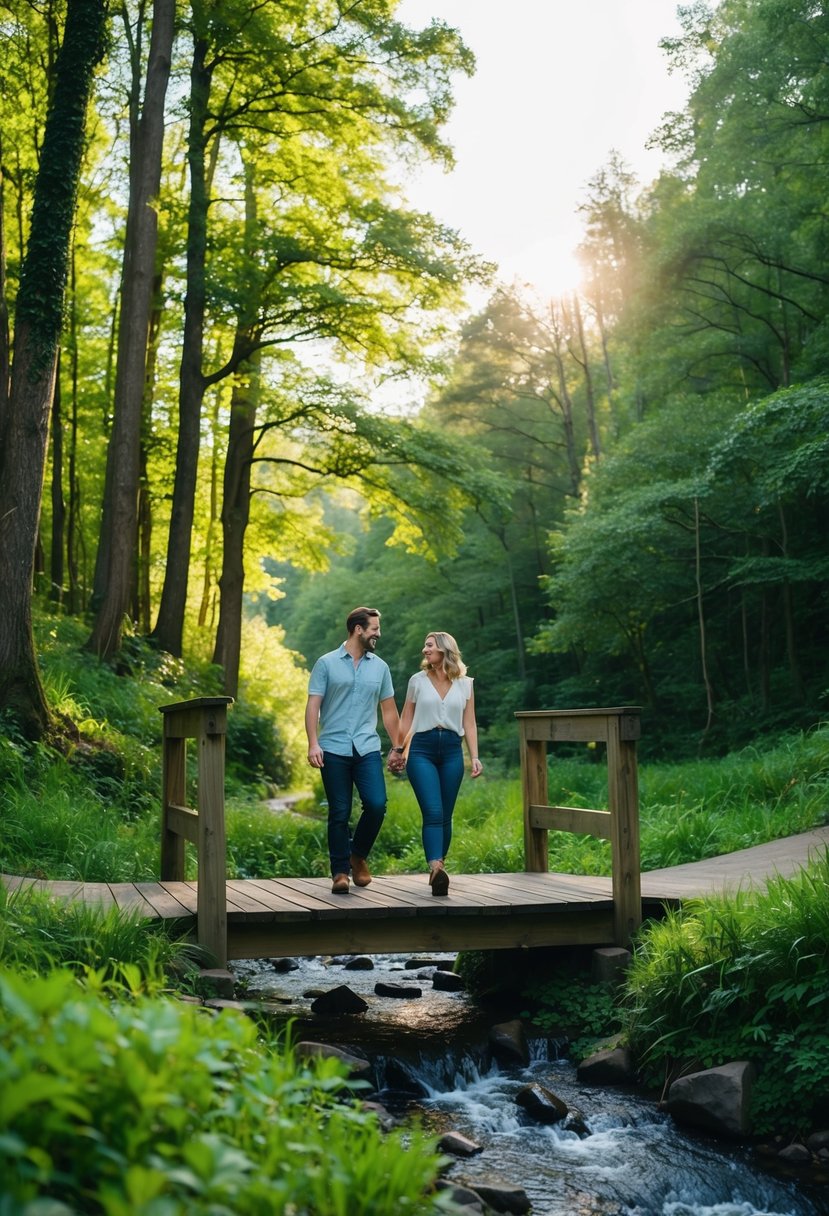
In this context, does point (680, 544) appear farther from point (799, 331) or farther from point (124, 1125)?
point (124, 1125)

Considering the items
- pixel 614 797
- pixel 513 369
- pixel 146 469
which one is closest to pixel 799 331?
pixel 513 369

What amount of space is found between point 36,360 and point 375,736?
6244 mm

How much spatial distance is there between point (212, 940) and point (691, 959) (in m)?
2.57

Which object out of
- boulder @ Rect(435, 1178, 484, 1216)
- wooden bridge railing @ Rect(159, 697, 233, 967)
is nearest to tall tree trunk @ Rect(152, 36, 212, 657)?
wooden bridge railing @ Rect(159, 697, 233, 967)

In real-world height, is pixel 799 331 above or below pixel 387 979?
above

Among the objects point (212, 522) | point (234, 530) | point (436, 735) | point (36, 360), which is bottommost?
point (436, 735)

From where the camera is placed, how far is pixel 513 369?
3186 centimetres

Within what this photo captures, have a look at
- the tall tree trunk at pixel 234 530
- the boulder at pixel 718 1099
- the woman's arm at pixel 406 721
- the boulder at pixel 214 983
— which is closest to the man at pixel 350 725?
the woman's arm at pixel 406 721

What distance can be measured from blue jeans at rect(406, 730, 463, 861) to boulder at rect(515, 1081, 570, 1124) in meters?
1.83

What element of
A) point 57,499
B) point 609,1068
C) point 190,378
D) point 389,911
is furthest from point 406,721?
point 57,499

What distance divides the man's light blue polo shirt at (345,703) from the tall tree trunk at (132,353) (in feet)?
26.8

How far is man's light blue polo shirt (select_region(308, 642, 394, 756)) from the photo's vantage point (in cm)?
686

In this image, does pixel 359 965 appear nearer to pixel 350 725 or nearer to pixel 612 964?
pixel 612 964

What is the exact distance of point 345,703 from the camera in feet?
22.5
